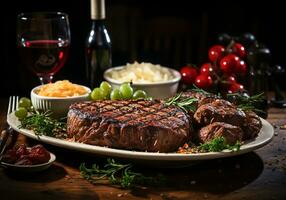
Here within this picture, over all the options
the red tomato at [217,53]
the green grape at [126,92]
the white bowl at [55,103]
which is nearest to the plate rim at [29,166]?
the white bowl at [55,103]

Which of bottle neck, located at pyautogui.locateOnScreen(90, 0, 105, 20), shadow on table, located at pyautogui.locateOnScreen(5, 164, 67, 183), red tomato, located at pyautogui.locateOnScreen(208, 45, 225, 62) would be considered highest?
bottle neck, located at pyautogui.locateOnScreen(90, 0, 105, 20)

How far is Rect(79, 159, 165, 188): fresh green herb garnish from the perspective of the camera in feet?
5.54

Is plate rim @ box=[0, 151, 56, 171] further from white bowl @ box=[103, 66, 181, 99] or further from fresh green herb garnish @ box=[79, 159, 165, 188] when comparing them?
white bowl @ box=[103, 66, 181, 99]

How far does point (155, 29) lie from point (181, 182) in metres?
3.02

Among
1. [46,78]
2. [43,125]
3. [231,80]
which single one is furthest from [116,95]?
[231,80]

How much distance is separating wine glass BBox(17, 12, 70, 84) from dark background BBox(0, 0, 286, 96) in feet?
5.37

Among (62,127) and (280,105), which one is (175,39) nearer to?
(280,105)

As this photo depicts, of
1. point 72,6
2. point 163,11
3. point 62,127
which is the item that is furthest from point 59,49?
point 163,11

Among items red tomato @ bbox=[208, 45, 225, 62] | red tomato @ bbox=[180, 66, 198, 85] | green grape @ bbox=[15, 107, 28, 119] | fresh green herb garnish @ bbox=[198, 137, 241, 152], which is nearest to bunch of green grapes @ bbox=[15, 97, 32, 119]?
green grape @ bbox=[15, 107, 28, 119]

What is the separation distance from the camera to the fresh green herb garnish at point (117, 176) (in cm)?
169

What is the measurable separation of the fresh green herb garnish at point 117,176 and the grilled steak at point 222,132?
0.70 feet

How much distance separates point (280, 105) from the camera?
2.63m

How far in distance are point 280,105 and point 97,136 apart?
1.09 metres

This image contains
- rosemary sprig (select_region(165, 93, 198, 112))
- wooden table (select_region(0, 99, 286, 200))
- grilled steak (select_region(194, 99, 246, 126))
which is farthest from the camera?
rosemary sprig (select_region(165, 93, 198, 112))
